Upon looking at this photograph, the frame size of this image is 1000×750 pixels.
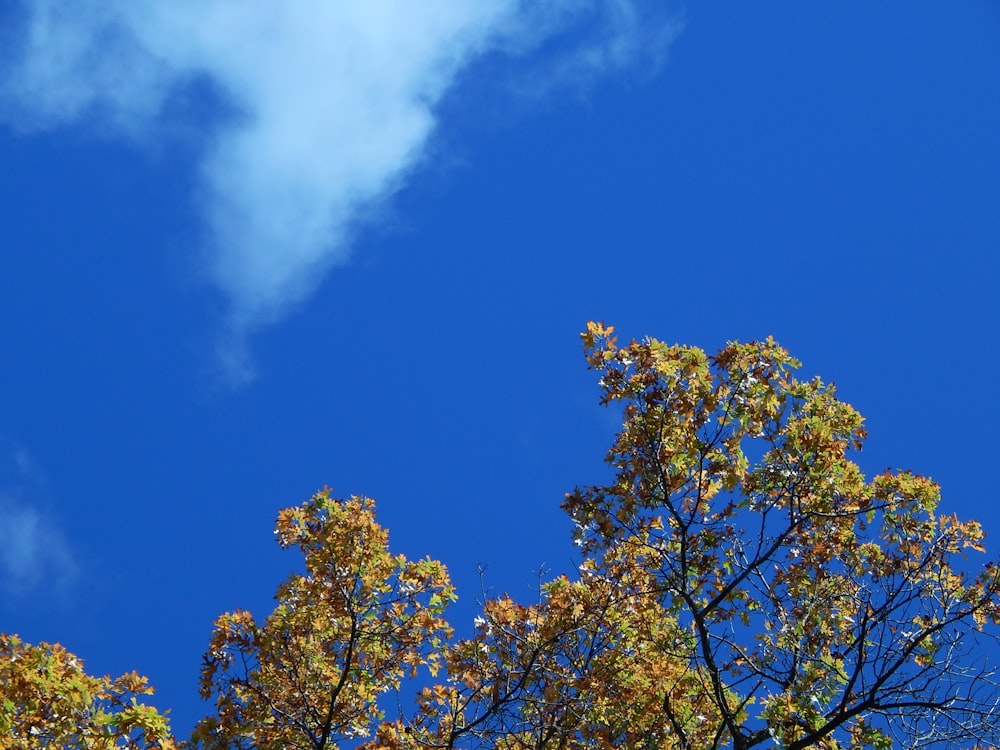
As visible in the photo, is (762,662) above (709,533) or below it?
below

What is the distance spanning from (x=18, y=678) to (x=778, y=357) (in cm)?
917

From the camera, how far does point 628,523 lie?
448 inches

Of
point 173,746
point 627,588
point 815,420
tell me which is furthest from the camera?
point 627,588

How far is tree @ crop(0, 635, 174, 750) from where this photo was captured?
30.0 ft

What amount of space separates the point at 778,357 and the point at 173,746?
7.96 meters

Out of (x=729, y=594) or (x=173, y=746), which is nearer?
(x=173, y=746)

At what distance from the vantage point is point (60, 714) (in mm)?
9375

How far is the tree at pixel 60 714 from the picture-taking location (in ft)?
30.0

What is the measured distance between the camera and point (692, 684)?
11672mm

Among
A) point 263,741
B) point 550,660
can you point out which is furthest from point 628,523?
point 263,741

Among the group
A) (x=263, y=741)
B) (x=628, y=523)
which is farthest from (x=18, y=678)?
(x=628, y=523)

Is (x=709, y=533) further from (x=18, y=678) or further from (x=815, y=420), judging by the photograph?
(x=18, y=678)

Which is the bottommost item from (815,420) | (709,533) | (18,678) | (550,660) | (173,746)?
(173,746)

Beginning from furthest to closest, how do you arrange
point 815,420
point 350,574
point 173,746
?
point 350,574
point 815,420
point 173,746
